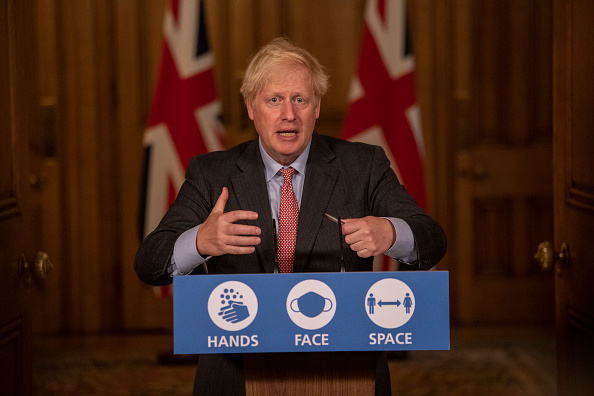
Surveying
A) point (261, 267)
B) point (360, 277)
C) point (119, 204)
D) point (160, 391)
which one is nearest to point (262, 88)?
point (261, 267)

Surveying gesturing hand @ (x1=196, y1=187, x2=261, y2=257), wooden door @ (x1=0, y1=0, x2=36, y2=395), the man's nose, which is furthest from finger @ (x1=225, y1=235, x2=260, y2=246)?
wooden door @ (x1=0, y1=0, x2=36, y2=395)

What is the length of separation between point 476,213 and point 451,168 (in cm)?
32

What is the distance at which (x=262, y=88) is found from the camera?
204 cm

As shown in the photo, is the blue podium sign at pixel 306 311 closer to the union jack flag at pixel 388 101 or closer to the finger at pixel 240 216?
the finger at pixel 240 216

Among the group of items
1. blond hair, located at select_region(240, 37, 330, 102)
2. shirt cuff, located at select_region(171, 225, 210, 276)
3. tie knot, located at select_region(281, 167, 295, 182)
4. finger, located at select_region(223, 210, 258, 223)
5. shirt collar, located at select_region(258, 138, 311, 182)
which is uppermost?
blond hair, located at select_region(240, 37, 330, 102)

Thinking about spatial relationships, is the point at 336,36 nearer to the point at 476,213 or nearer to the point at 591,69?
the point at 476,213

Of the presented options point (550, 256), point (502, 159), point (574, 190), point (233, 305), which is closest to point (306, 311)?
point (233, 305)

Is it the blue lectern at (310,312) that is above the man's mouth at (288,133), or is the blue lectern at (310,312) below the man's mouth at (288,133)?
below

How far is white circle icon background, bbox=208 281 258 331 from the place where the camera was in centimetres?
160

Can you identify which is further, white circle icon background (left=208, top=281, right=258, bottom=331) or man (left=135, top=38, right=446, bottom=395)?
man (left=135, top=38, right=446, bottom=395)

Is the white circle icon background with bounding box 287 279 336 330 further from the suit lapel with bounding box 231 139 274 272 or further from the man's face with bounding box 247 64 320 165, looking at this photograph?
the man's face with bounding box 247 64 320 165

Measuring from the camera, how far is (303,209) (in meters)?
2.04

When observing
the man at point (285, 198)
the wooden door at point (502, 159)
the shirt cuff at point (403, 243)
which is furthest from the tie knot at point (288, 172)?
the wooden door at point (502, 159)

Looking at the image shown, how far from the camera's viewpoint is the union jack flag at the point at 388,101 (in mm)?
4070
